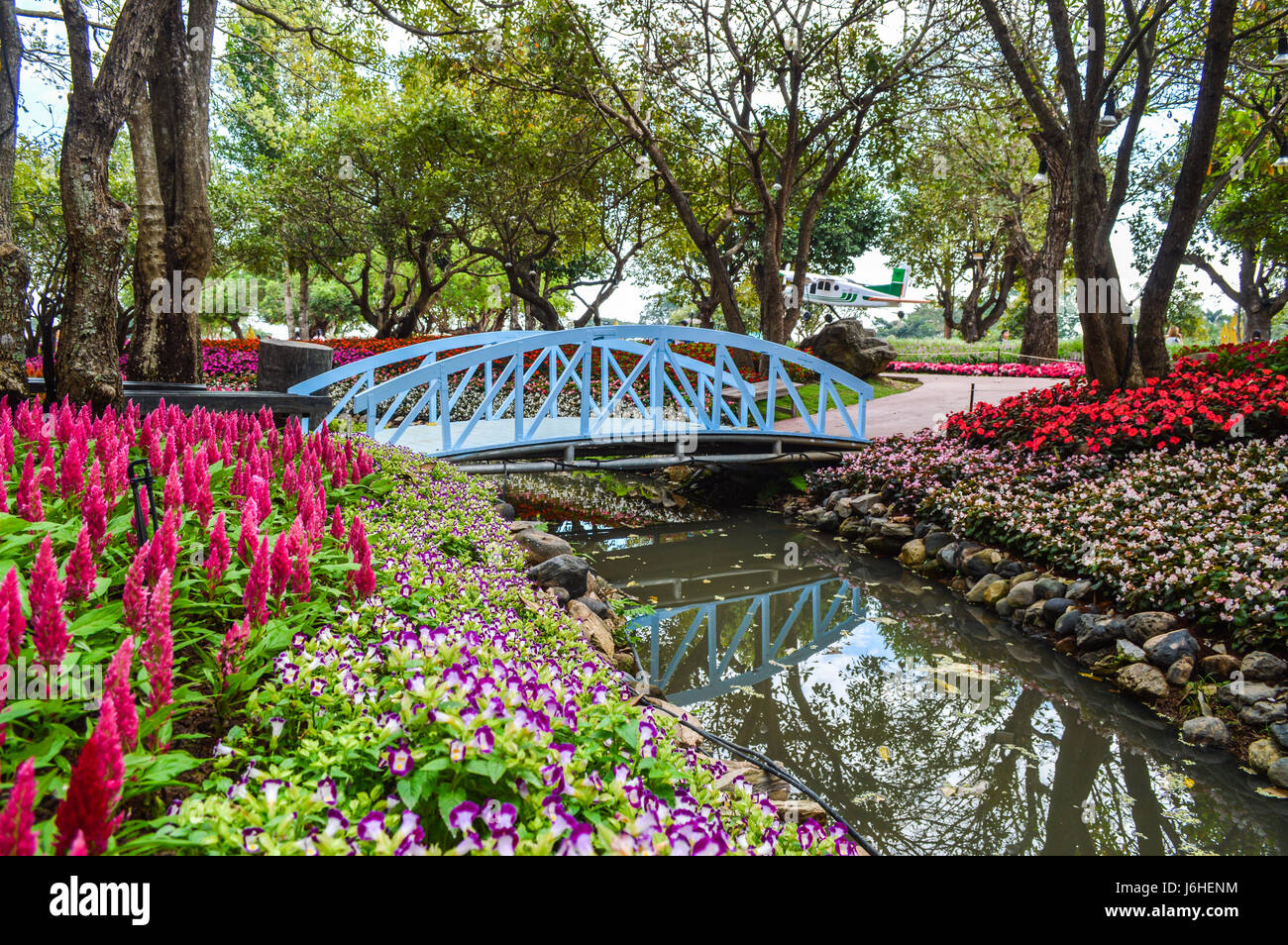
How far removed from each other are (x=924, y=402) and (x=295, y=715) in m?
14.8

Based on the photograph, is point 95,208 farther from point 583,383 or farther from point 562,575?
point 583,383

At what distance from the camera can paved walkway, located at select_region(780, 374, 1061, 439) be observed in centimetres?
1311

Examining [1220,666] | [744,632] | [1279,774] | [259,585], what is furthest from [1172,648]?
[259,585]

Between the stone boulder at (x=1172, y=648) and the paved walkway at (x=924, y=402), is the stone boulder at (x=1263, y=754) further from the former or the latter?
the paved walkway at (x=924, y=402)

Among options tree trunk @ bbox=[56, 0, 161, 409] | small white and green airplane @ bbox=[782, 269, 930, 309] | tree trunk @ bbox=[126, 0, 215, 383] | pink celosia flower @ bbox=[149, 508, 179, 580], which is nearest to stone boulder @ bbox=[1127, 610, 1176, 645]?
pink celosia flower @ bbox=[149, 508, 179, 580]

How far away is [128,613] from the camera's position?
181 centimetres

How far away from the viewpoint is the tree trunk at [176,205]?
24.1 ft

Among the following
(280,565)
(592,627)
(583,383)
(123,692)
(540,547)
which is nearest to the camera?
(123,692)

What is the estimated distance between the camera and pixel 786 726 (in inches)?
178

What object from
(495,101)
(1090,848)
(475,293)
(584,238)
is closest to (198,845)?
(1090,848)

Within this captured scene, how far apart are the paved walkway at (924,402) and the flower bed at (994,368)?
757 millimetres

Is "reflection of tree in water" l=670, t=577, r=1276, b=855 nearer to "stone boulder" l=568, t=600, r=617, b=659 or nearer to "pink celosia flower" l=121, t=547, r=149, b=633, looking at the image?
→ "stone boulder" l=568, t=600, r=617, b=659
